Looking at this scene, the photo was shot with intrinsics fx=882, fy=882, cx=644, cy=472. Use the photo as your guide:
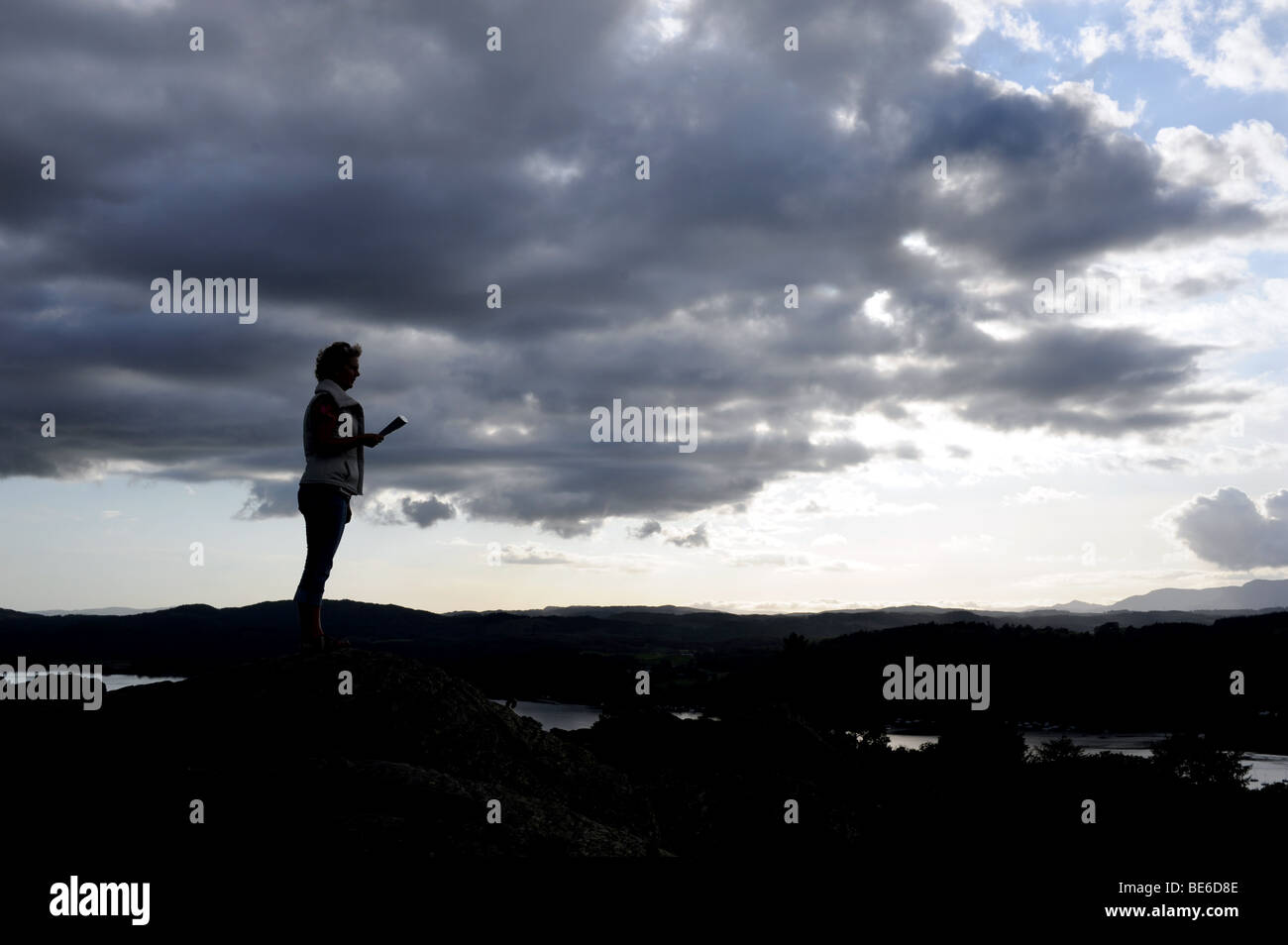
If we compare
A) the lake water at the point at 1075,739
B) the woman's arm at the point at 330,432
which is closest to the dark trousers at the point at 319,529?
the woman's arm at the point at 330,432

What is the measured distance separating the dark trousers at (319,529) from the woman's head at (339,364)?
133 centimetres

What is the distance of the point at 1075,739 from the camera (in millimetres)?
113125

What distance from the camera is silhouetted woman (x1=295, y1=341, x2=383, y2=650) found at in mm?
10328

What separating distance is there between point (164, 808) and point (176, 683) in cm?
399

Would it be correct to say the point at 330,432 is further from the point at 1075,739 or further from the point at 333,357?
the point at 1075,739

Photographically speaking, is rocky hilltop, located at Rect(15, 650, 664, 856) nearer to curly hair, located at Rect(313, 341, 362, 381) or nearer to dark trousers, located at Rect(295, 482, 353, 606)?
dark trousers, located at Rect(295, 482, 353, 606)

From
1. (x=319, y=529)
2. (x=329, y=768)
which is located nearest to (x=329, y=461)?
(x=319, y=529)

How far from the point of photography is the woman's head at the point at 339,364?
1061 centimetres

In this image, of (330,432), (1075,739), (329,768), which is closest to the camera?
(329,768)

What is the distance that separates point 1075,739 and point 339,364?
12348 centimetres
